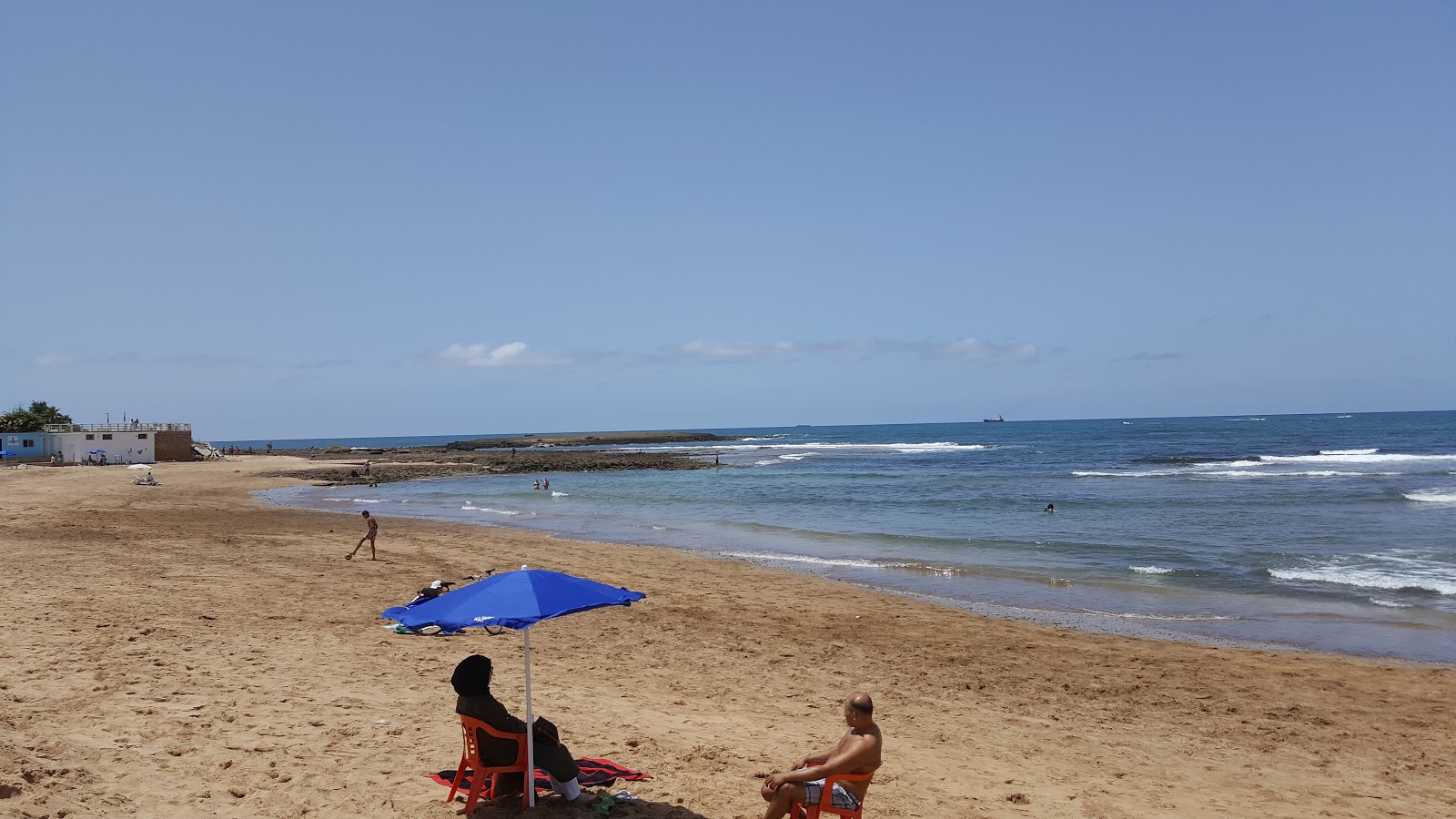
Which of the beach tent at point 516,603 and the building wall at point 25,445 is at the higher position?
the building wall at point 25,445

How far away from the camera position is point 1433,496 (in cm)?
3088

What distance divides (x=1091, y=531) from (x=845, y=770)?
20.8m

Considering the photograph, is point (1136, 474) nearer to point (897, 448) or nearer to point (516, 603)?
point (897, 448)

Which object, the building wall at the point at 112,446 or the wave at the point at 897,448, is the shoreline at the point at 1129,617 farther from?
the wave at the point at 897,448

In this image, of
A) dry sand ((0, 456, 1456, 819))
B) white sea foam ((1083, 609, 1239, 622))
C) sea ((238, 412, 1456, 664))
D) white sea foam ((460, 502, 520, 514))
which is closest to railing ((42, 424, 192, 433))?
sea ((238, 412, 1456, 664))

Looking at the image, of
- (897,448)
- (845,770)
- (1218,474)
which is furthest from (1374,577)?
(897,448)

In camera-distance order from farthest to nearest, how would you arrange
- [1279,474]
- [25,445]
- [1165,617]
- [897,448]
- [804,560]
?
[897,448]
[25,445]
[1279,474]
[804,560]
[1165,617]

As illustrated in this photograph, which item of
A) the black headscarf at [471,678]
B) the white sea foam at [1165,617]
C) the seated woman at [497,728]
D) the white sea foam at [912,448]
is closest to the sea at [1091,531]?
the white sea foam at [1165,617]

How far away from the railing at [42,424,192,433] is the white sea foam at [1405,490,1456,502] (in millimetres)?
69098

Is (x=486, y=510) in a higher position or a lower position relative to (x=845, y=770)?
lower

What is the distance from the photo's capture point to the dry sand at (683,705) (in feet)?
20.1

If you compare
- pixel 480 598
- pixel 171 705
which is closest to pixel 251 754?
pixel 171 705

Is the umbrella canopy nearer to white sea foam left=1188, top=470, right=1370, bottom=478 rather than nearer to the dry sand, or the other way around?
the dry sand

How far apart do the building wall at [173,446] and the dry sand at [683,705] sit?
176 feet
